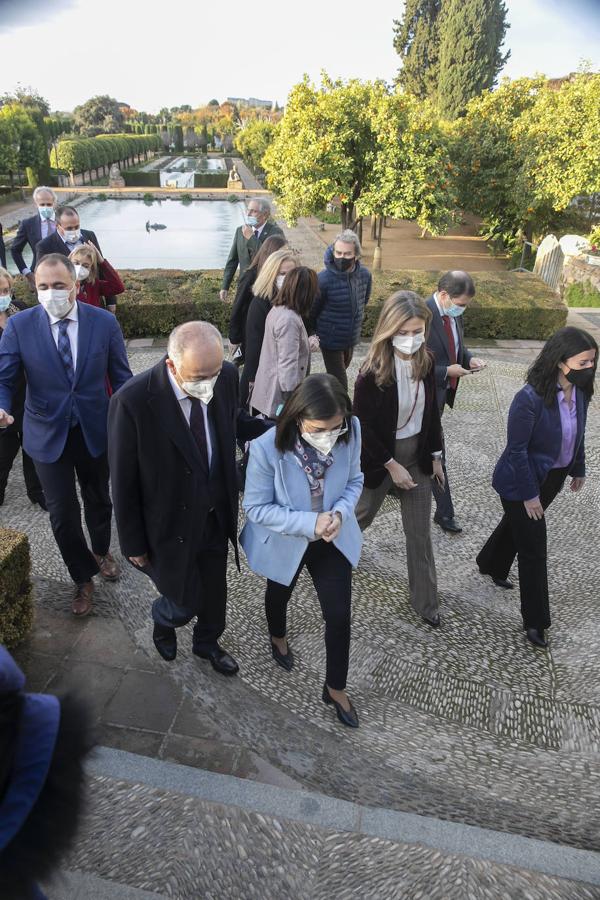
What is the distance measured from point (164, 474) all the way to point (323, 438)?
0.76m

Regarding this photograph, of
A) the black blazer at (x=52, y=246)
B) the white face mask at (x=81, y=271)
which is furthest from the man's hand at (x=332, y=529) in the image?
the black blazer at (x=52, y=246)

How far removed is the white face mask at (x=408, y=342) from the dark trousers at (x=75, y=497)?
196 cm

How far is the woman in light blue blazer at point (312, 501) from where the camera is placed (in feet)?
9.32

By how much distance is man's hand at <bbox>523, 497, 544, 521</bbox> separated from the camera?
12.1 ft

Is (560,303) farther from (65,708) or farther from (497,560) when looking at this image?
(65,708)

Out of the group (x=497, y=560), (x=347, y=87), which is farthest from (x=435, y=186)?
(x=497, y=560)

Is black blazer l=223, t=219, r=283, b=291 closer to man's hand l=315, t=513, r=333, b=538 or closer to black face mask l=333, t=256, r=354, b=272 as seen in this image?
black face mask l=333, t=256, r=354, b=272

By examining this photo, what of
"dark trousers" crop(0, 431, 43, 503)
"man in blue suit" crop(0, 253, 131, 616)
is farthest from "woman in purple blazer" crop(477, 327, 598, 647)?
"dark trousers" crop(0, 431, 43, 503)

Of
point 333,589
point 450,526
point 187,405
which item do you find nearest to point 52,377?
point 187,405

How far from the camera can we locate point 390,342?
3.66 meters

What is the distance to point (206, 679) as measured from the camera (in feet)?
11.6

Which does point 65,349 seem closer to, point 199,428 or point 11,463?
point 199,428

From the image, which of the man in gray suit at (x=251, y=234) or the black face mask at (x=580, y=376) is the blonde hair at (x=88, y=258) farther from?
the black face mask at (x=580, y=376)

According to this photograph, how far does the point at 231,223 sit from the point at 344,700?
28.3 m
